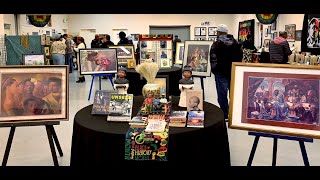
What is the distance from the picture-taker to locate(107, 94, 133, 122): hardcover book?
8.76ft

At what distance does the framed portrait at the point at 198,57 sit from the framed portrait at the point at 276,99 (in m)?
3.30

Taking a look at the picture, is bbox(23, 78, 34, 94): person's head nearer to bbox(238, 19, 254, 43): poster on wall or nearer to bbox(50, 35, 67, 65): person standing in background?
bbox(50, 35, 67, 65): person standing in background

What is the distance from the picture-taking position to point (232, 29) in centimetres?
1728

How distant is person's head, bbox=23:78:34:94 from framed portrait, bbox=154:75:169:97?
110 cm

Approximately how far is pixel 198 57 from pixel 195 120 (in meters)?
3.58

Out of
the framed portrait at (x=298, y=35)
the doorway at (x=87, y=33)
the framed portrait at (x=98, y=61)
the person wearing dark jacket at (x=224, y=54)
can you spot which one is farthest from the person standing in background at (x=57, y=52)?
the doorway at (x=87, y=33)

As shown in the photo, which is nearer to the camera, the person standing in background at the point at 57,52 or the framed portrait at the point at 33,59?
the framed portrait at the point at 33,59

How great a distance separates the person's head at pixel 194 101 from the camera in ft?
9.47

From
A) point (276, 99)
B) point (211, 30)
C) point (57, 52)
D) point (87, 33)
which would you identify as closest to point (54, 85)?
point (276, 99)

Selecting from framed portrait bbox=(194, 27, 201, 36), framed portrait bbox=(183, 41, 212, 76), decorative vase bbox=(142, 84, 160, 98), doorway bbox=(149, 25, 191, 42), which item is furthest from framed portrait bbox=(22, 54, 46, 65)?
framed portrait bbox=(194, 27, 201, 36)

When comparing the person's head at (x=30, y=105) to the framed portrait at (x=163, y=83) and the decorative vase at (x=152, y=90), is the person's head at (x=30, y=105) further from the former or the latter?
the framed portrait at (x=163, y=83)
